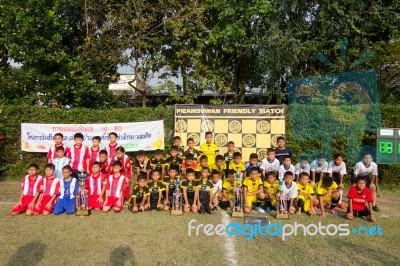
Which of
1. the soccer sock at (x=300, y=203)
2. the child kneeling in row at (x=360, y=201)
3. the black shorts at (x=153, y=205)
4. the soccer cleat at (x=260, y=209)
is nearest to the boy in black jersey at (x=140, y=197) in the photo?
the black shorts at (x=153, y=205)

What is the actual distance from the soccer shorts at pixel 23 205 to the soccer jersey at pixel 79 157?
1.20 metres

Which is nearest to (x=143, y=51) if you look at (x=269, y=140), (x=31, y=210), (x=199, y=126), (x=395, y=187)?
(x=199, y=126)

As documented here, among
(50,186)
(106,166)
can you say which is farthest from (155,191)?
(50,186)

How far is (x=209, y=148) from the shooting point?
8.22 meters

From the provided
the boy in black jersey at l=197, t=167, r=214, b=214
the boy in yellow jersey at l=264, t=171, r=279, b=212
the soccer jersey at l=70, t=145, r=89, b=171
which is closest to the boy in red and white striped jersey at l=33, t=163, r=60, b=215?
the soccer jersey at l=70, t=145, r=89, b=171

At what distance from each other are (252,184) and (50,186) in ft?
12.4

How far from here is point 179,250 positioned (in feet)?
15.0

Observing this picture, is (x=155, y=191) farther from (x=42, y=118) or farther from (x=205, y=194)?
(x=42, y=118)

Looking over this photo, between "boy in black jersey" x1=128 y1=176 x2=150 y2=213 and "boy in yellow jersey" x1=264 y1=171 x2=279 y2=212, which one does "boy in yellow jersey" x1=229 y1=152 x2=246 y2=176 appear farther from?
"boy in black jersey" x1=128 y1=176 x2=150 y2=213

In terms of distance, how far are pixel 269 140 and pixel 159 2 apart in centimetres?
586

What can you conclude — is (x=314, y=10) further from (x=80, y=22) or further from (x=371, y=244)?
(x=371, y=244)

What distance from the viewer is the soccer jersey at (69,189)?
6.40 meters

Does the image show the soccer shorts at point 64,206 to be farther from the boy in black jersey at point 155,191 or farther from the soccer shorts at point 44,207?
the boy in black jersey at point 155,191

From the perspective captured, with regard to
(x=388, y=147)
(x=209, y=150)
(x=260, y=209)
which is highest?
(x=388, y=147)
